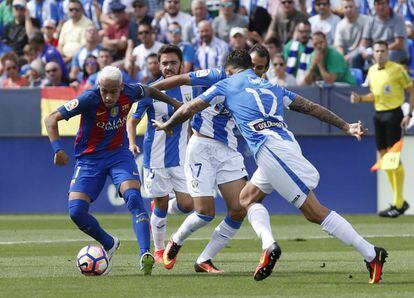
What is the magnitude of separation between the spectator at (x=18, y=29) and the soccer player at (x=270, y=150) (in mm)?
14141

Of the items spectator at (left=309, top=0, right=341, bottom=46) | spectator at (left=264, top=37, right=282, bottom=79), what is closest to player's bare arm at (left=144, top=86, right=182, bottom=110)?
spectator at (left=264, top=37, right=282, bottom=79)

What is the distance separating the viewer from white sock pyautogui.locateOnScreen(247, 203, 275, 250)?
385 inches

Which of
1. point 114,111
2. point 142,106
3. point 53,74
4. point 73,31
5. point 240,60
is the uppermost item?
point 240,60

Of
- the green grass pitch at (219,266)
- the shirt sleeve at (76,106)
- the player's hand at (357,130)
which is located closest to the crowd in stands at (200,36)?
the green grass pitch at (219,266)

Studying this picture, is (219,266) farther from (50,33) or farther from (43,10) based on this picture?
(43,10)

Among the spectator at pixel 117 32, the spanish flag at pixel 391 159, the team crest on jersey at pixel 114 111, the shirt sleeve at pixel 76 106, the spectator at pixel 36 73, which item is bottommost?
the spanish flag at pixel 391 159

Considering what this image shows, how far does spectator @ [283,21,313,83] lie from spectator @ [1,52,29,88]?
508 cm

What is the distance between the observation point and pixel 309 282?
32.5ft

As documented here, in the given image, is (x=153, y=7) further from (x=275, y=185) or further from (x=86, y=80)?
(x=275, y=185)

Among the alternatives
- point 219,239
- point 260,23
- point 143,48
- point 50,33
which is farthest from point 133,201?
point 50,33

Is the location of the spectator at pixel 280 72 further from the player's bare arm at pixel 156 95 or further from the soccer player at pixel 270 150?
the soccer player at pixel 270 150

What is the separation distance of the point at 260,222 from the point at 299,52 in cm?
1133

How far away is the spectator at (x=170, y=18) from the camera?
2228 cm

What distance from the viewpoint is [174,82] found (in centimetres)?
1104
